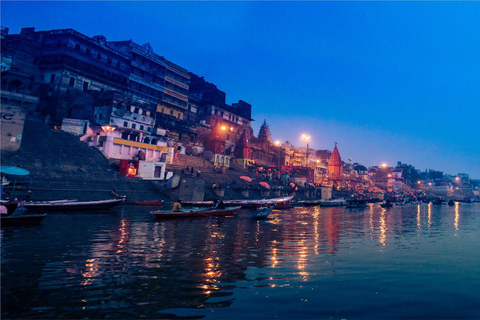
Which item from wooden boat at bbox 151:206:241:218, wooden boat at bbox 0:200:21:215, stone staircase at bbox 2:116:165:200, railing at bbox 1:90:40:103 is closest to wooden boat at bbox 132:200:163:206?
stone staircase at bbox 2:116:165:200

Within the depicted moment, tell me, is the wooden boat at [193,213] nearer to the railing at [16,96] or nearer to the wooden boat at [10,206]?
the wooden boat at [10,206]

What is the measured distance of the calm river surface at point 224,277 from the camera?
21.7ft

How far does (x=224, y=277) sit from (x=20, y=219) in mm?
13943

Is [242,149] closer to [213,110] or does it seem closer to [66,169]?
[213,110]

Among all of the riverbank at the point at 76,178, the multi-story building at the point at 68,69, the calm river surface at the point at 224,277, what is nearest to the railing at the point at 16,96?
the riverbank at the point at 76,178

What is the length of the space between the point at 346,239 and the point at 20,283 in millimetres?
15383

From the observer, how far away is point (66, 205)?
23.1m

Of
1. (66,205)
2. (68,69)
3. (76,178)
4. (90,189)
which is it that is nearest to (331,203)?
(90,189)

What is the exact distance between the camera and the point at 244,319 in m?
6.14

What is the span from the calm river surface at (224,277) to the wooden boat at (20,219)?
1.13m

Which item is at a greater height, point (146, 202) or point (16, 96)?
point (16, 96)

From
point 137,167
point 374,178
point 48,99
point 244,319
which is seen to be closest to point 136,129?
point 137,167

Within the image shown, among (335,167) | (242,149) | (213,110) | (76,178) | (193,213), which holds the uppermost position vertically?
(213,110)

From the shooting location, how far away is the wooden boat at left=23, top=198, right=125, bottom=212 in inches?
830
